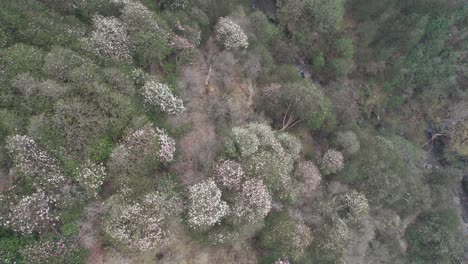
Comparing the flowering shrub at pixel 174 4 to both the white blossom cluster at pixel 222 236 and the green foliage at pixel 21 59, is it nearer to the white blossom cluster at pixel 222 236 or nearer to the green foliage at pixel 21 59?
the green foliage at pixel 21 59

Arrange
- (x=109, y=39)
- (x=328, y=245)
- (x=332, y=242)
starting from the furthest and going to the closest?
1. (x=332, y=242)
2. (x=328, y=245)
3. (x=109, y=39)

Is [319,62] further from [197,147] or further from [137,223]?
[137,223]

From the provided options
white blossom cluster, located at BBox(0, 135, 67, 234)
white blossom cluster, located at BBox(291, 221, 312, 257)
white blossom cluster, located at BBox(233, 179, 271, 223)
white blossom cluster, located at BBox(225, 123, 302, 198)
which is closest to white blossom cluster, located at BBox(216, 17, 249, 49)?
white blossom cluster, located at BBox(225, 123, 302, 198)

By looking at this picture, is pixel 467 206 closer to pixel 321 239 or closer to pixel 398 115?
pixel 398 115

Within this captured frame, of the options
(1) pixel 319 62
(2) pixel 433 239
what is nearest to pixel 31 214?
(1) pixel 319 62

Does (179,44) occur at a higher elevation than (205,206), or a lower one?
higher

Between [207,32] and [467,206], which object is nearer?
[207,32]

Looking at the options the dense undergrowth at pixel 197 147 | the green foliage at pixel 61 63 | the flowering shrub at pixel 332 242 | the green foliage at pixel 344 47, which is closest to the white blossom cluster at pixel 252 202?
the dense undergrowth at pixel 197 147

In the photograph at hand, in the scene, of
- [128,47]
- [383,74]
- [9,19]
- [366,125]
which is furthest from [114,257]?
[383,74]
